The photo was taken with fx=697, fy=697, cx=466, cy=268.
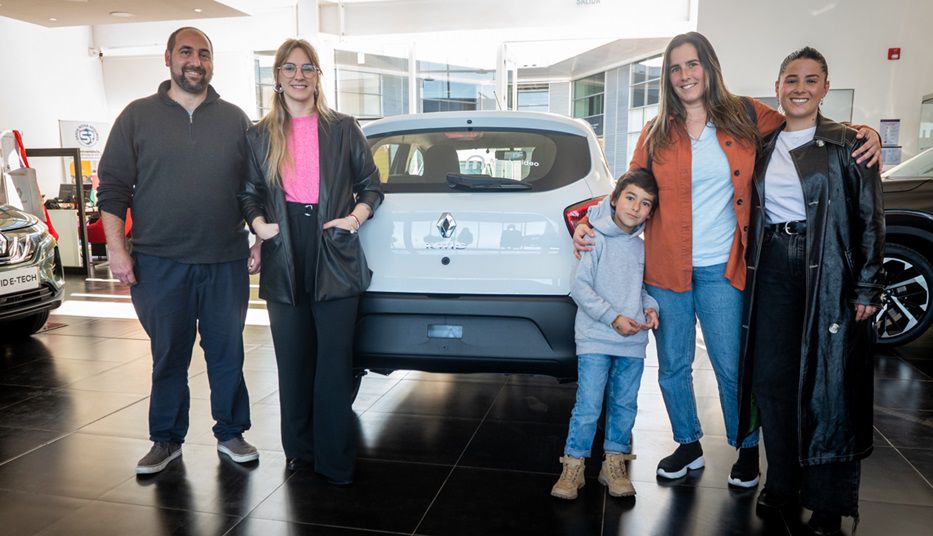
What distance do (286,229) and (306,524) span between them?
103 cm

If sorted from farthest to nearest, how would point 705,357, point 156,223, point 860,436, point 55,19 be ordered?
point 55,19
point 705,357
point 156,223
point 860,436

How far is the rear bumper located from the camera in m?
2.64

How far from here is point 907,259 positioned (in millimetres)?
4660

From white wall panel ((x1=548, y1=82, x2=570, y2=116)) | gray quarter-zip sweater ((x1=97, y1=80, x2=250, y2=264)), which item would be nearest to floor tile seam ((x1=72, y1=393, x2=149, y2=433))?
gray quarter-zip sweater ((x1=97, y1=80, x2=250, y2=264))

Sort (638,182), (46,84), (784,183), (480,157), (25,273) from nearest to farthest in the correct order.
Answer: (784,183) → (638,182) → (480,157) → (25,273) → (46,84)

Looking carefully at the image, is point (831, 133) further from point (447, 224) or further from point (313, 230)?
point (313, 230)

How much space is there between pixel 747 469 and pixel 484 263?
126 centimetres

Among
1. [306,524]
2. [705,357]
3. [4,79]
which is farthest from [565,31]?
[306,524]

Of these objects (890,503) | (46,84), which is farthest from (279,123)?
(46,84)

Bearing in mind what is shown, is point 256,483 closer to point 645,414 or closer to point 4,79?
point 645,414

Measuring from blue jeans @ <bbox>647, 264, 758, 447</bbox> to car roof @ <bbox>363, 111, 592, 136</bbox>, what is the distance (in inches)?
30.1

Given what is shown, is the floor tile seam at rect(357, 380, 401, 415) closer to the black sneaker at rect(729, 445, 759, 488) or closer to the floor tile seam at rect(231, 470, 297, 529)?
the floor tile seam at rect(231, 470, 297, 529)

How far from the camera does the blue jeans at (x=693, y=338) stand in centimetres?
249

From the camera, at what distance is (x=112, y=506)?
253 centimetres
